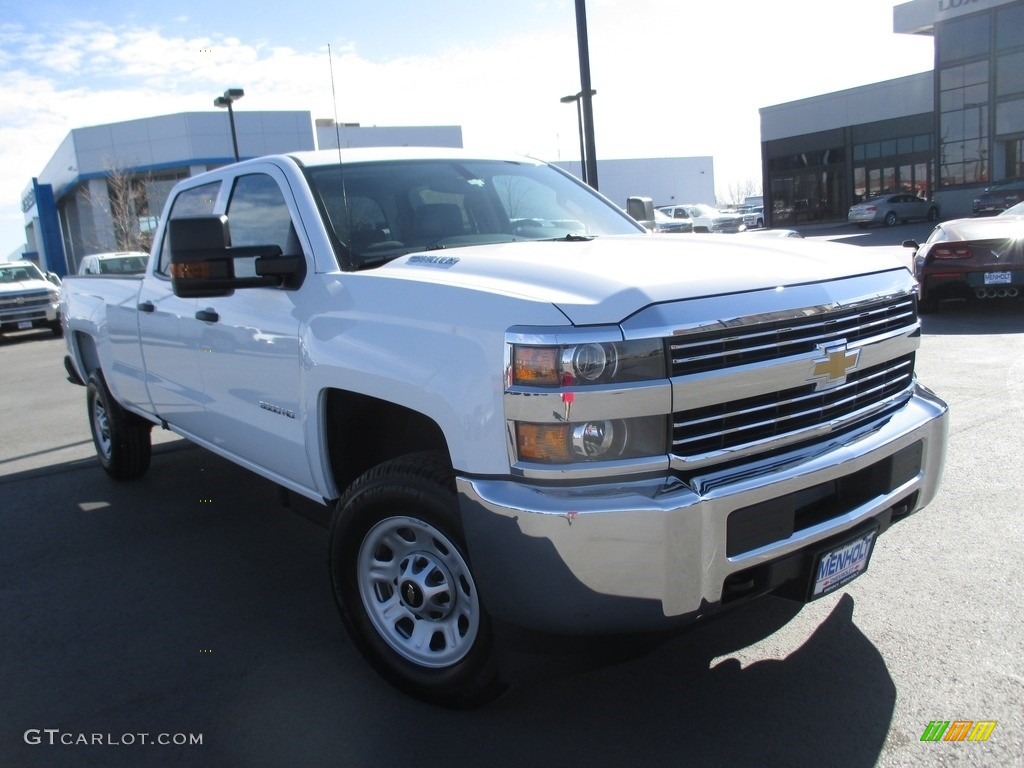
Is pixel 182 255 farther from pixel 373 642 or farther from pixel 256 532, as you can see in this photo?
pixel 256 532

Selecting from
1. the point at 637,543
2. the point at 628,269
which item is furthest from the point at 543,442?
the point at 628,269

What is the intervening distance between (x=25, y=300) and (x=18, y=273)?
1.34 meters


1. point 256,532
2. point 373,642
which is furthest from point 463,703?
point 256,532

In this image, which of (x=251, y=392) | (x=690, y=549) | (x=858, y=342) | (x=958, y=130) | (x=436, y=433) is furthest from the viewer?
(x=958, y=130)

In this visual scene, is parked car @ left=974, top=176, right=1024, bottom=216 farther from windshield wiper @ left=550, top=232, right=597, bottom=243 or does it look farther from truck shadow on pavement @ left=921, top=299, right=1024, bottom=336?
windshield wiper @ left=550, top=232, right=597, bottom=243

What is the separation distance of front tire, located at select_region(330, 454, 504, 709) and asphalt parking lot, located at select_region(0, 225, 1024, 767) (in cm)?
16

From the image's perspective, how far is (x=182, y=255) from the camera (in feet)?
10.9

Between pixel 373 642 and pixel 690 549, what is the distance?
4.44 feet

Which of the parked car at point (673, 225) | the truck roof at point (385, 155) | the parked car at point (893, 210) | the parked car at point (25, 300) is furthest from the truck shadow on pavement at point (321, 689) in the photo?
the parked car at point (893, 210)

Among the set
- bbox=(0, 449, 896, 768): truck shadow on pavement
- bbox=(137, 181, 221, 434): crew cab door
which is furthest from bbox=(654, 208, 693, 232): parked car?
bbox=(0, 449, 896, 768): truck shadow on pavement

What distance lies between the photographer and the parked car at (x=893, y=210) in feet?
122

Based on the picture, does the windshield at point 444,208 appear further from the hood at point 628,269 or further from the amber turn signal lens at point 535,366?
the amber turn signal lens at point 535,366

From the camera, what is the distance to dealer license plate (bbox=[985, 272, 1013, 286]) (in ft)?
34.1

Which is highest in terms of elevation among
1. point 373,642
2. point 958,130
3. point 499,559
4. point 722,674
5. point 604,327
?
point 958,130
